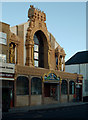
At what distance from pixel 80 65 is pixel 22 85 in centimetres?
3177

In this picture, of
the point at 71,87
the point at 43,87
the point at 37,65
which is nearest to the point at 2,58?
the point at 43,87

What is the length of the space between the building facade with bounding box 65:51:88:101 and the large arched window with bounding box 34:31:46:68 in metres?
21.6

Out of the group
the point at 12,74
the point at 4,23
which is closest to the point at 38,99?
the point at 12,74

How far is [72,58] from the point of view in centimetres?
6962

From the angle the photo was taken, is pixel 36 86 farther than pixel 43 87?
No

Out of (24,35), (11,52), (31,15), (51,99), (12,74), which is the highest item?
(31,15)

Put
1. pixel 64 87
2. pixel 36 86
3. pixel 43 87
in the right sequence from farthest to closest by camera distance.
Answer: pixel 64 87 < pixel 43 87 < pixel 36 86

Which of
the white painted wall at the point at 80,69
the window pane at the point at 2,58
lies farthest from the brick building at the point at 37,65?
the white painted wall at the point at 80,69

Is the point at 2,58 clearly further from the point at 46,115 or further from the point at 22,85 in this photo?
the point at 46,115

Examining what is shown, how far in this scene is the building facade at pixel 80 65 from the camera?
61375mm

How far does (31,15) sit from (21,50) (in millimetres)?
6767

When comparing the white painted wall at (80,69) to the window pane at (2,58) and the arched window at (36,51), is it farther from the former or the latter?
the window pane at (2,58)

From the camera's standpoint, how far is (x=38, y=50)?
4209 centimetres

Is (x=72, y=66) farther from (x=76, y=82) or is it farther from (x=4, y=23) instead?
(x=4, y=23)
